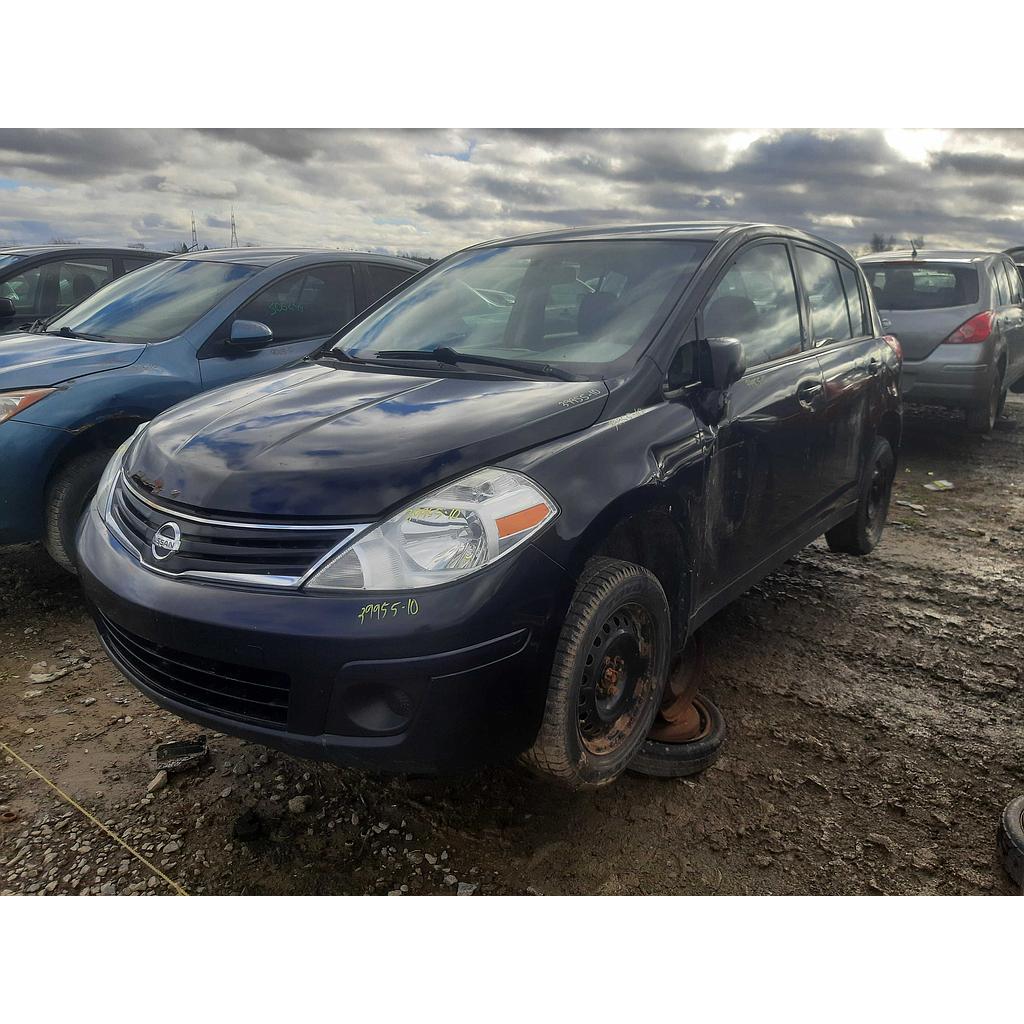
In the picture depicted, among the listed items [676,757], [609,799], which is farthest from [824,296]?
[609,799]

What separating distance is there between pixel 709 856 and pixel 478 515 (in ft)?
3.84

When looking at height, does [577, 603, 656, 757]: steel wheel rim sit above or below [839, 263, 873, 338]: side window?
below

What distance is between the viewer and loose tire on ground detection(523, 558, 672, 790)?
2125mm

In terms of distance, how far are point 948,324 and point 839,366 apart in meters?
4.44

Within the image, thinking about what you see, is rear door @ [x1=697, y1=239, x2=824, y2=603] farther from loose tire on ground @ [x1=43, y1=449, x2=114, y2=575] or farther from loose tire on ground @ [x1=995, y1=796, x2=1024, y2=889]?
loose tire on ground @ [x1=43, y1=449, x2=114, y2=575]

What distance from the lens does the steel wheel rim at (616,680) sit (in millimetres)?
2246

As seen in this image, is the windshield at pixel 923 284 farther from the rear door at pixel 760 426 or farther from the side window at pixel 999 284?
the rear door at pixel 760 426

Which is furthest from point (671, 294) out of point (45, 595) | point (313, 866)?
point (45, 595)

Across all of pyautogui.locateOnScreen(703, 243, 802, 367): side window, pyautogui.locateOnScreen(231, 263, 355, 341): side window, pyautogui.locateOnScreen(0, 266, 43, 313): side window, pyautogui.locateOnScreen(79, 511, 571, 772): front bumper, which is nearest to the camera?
pyautogui.locateOnScreen(79, 511, 571, 772): front bumper

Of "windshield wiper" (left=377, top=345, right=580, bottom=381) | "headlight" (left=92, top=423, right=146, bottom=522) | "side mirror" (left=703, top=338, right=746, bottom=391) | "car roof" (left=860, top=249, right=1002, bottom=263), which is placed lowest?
"headlight" (left=92, top=423, right=146, bottom=522)

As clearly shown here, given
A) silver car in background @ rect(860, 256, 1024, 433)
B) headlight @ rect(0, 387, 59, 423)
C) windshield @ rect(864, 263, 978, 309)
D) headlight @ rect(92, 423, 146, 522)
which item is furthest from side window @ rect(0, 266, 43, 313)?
windshield @ rect(864, 263, 978, 309)

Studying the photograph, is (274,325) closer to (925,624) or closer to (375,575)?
(375,575)

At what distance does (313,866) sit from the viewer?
89.6 inches

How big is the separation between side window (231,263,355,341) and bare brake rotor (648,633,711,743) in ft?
9.64
